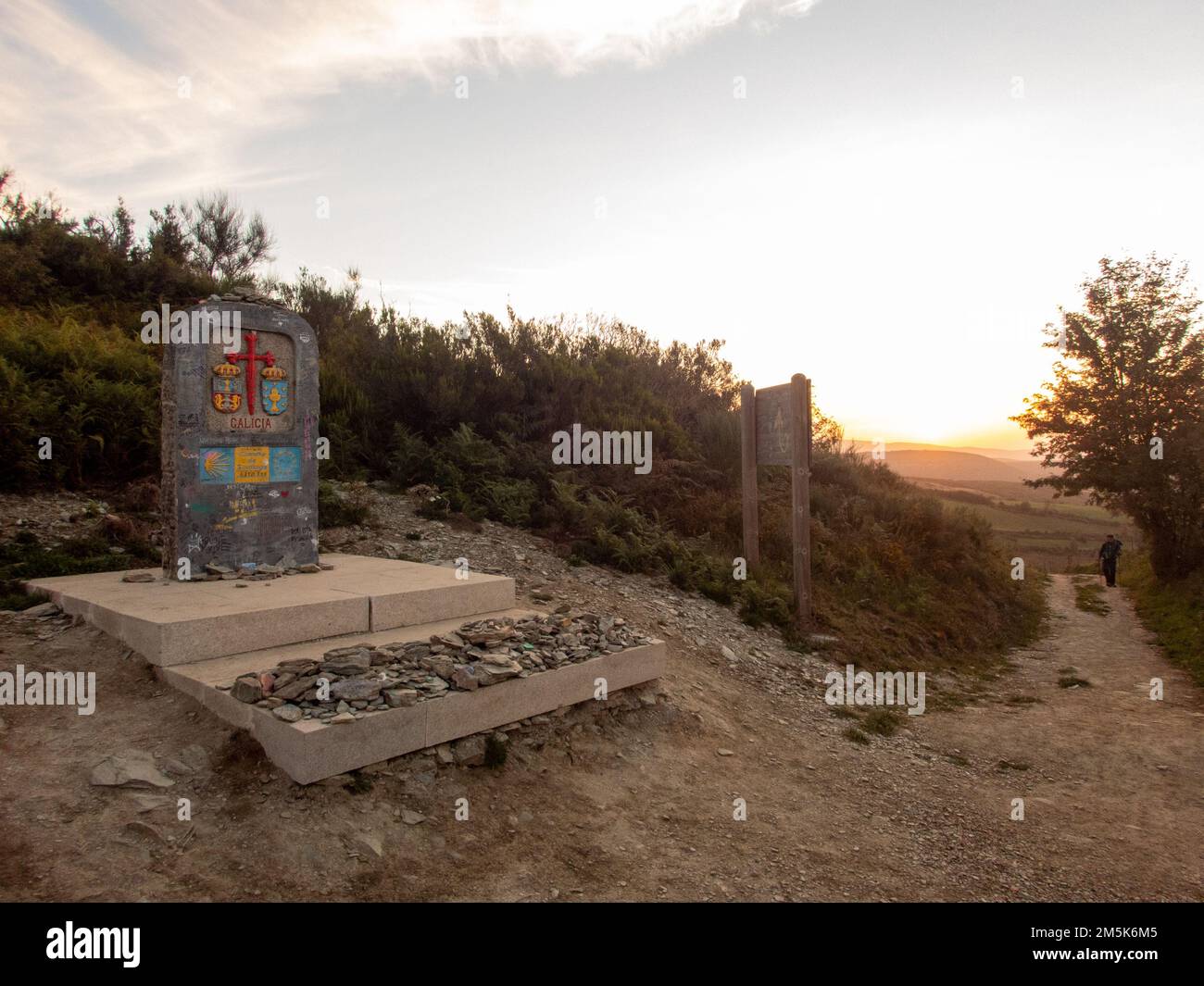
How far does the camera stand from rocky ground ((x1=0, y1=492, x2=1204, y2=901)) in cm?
390

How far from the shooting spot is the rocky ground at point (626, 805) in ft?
12.8

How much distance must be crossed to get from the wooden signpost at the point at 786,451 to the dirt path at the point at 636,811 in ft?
8.80

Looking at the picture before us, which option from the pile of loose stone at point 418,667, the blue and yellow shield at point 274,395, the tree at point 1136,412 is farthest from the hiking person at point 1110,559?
the blue and yellow shield at point 274,395

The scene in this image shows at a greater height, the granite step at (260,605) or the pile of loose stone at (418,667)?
the granite step at (260,605)

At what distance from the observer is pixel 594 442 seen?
13.3m

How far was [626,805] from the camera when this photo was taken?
5.09m

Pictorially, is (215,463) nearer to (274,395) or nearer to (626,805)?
(274,395)

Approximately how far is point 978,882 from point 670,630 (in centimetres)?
438

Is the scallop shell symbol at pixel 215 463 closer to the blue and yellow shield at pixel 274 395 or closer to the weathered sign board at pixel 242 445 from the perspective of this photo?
the weathered sign board at pixel 242 445

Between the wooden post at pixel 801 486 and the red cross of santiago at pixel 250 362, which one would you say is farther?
the wooden post at pixel 801 486

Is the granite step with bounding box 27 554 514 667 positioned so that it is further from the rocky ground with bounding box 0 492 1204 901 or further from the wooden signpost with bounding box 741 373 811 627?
the wooden signpost with bounding box 741 373 811 627

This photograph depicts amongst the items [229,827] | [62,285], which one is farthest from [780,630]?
[62,285]

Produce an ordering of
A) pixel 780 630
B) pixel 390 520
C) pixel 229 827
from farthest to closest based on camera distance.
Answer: pixel 390 520
pixel 780 630
pixel 229 827

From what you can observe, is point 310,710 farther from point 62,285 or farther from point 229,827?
point 62,285
